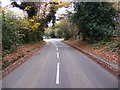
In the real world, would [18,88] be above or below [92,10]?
below

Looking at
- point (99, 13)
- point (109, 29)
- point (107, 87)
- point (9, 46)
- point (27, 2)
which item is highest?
point (27, 2)

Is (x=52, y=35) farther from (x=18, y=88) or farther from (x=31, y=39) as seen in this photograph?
(x=18, y=88)

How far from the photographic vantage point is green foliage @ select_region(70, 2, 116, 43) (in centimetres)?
1441

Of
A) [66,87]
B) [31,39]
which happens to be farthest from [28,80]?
[31,39]

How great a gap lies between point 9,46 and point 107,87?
9745 mm

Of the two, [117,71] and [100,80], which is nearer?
[100,80]

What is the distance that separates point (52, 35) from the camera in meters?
97.9

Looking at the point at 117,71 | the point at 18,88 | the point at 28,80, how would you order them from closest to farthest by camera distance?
the point at 18,88
the point at 28,80
the point at 117,71

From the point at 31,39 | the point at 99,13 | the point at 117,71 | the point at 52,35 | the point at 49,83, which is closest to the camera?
the point at 49,83

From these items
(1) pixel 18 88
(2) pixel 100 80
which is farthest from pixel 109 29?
(1) pixel 18 88

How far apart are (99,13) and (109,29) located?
267cm

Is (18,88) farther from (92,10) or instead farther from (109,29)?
(92,10)

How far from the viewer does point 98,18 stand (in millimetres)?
15227

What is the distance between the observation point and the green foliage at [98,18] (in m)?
14.4
